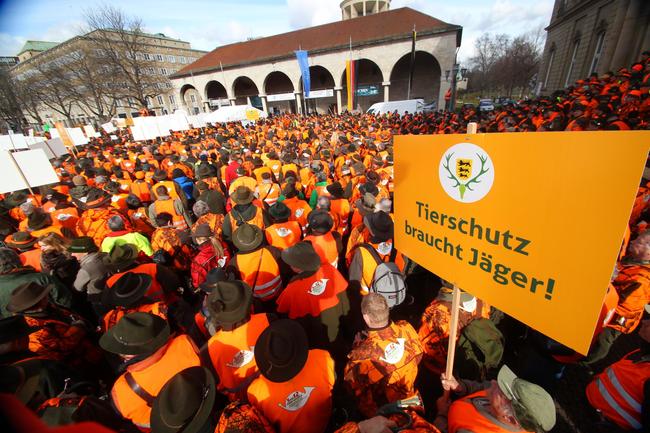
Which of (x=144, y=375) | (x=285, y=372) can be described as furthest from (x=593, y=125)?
(x=144, y=375)

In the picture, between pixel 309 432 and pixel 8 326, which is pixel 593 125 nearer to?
pixel 309 432

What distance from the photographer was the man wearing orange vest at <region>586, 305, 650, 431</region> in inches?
74.0

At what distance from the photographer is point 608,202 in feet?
3.51

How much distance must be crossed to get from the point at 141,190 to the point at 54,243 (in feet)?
13.1

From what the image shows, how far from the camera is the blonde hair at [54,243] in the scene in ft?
11.9

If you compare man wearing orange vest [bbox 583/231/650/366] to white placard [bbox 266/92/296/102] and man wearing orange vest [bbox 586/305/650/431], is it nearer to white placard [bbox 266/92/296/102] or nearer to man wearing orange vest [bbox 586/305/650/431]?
man wearing orange vest [bbox 586/305/650/431]

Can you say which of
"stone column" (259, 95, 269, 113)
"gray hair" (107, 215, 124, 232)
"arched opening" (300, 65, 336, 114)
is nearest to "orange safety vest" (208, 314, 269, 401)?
"gray hair" (107, 215, 124, 232)

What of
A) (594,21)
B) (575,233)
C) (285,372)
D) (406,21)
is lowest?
(285,372)

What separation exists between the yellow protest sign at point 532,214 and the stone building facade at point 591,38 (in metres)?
20.5

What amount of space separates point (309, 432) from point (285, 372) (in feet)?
Result: 1.90

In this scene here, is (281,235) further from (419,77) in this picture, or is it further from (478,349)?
(419,77)

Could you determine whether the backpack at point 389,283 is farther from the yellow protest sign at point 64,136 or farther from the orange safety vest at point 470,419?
the yellow protest sign at point 64,136

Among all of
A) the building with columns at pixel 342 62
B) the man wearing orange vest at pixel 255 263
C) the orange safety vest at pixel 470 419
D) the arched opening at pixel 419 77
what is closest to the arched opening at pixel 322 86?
the building with columns at pixel 342 62

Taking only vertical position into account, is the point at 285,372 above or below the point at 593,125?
below
